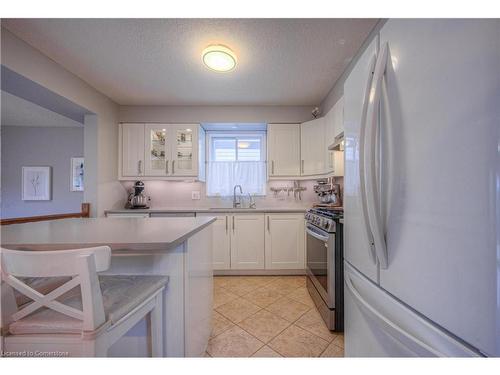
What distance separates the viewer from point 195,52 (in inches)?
71.1

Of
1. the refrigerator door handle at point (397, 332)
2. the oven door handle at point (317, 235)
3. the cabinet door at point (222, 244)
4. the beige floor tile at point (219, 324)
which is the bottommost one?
the beige floor tile at point (219, 324)

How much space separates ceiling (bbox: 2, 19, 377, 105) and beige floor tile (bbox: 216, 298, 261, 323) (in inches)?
95.4

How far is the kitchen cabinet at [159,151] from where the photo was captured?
2.87 metres

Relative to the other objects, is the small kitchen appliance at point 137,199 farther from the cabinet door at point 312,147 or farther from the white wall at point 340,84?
the white wall at point 340,84

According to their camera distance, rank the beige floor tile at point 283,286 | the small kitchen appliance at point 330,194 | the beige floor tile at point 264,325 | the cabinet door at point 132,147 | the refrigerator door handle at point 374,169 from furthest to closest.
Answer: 1. the cabinet door at point 132,147
2. the small kitchen appliance at point 330,194
3. the beige floor tile at point 283,286
4. the beige floor tile at point 264,325
5. the refrigerator door handle at point 374,169

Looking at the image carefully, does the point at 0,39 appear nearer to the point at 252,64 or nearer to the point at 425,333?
the point at 252,64

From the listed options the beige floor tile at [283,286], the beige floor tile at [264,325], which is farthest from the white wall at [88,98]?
the beige floor tile at [283,286]

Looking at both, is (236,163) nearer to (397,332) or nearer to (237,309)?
(237,309)

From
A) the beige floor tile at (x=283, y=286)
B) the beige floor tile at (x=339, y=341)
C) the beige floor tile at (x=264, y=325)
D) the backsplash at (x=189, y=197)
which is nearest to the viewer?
the beige floor tile at (x=339, y=341)

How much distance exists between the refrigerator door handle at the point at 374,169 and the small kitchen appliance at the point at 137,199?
299 cm

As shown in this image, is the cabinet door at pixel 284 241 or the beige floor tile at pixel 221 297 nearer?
the beige floor tile at pixel 221 297

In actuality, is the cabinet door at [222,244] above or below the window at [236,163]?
below

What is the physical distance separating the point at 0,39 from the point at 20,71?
22 centimetres

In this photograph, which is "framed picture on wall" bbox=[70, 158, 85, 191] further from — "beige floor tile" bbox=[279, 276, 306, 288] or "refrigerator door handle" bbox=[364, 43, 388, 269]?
"refrigerator door handle" bbox=[364, 43, 388, 269]
